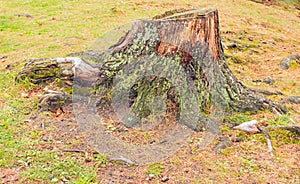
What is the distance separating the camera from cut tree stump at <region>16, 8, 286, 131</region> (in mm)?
3848

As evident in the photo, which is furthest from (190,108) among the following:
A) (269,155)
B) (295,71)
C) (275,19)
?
(275,19)

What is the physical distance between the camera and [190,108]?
393 cm

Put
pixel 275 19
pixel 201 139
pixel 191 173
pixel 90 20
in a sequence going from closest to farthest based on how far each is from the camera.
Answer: pixel 191 173, pixel 201 139, pixel 90 20, pixel 275 19

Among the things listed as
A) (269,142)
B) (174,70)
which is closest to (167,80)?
(174,70)

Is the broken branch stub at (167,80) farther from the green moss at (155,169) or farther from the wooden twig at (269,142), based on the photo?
the wooden twig at (269,142)

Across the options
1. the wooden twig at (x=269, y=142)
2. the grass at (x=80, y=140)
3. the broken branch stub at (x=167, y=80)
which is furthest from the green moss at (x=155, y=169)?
the wooden twig at (x=269, y=142)

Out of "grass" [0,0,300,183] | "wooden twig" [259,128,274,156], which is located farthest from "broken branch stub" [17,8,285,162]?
"wooden twig" [259,128,274,156]

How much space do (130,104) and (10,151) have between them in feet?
4.84

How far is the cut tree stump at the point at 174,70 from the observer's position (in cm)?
385

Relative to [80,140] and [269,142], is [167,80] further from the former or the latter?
[269,142]

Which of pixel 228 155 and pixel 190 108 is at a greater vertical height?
pixel 190 108

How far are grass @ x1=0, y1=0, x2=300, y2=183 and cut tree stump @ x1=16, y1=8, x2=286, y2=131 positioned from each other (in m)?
0.41

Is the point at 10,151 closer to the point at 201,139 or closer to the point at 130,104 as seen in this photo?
the point at 130,104

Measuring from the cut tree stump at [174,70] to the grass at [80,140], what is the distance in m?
0.41
